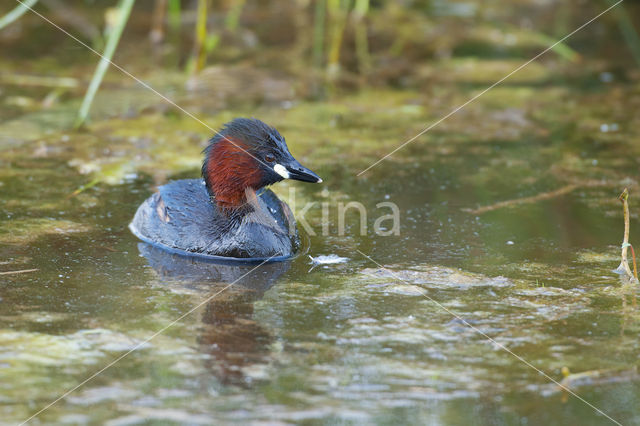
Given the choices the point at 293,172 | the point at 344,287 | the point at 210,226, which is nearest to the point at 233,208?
the point at 210,226

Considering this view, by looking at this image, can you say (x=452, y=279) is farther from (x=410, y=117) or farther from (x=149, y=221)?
(x=410, y=117)

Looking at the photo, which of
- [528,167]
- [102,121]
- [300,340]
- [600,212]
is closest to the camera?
[300,340]

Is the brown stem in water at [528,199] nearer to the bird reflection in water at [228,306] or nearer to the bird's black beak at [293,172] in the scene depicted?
the bird's black beak at [293,172]

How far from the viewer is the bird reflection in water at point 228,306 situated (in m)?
4.25

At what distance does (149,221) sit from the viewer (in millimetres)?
6012

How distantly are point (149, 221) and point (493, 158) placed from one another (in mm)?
3450

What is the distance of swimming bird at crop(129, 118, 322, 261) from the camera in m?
5.84

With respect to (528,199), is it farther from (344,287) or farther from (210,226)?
(210,226)

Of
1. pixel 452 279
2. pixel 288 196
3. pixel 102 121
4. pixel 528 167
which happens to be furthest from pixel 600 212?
pixel 102 121

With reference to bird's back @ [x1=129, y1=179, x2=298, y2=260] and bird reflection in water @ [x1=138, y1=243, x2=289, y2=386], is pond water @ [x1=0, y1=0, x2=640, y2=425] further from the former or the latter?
bird's back @ [x1=129, y1=179, x2=298, y2=260]

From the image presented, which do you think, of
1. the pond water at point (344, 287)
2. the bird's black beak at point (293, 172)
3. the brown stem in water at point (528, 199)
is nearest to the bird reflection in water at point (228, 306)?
the pond water at point (344, 287)

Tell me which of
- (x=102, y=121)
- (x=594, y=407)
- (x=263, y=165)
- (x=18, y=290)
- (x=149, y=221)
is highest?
(x=102, y=121)

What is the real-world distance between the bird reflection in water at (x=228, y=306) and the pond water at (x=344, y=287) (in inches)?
0.7

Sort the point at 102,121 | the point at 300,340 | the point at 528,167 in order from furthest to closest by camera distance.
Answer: the point at 102,121 < the point at 528,167 < the point at 300,340
